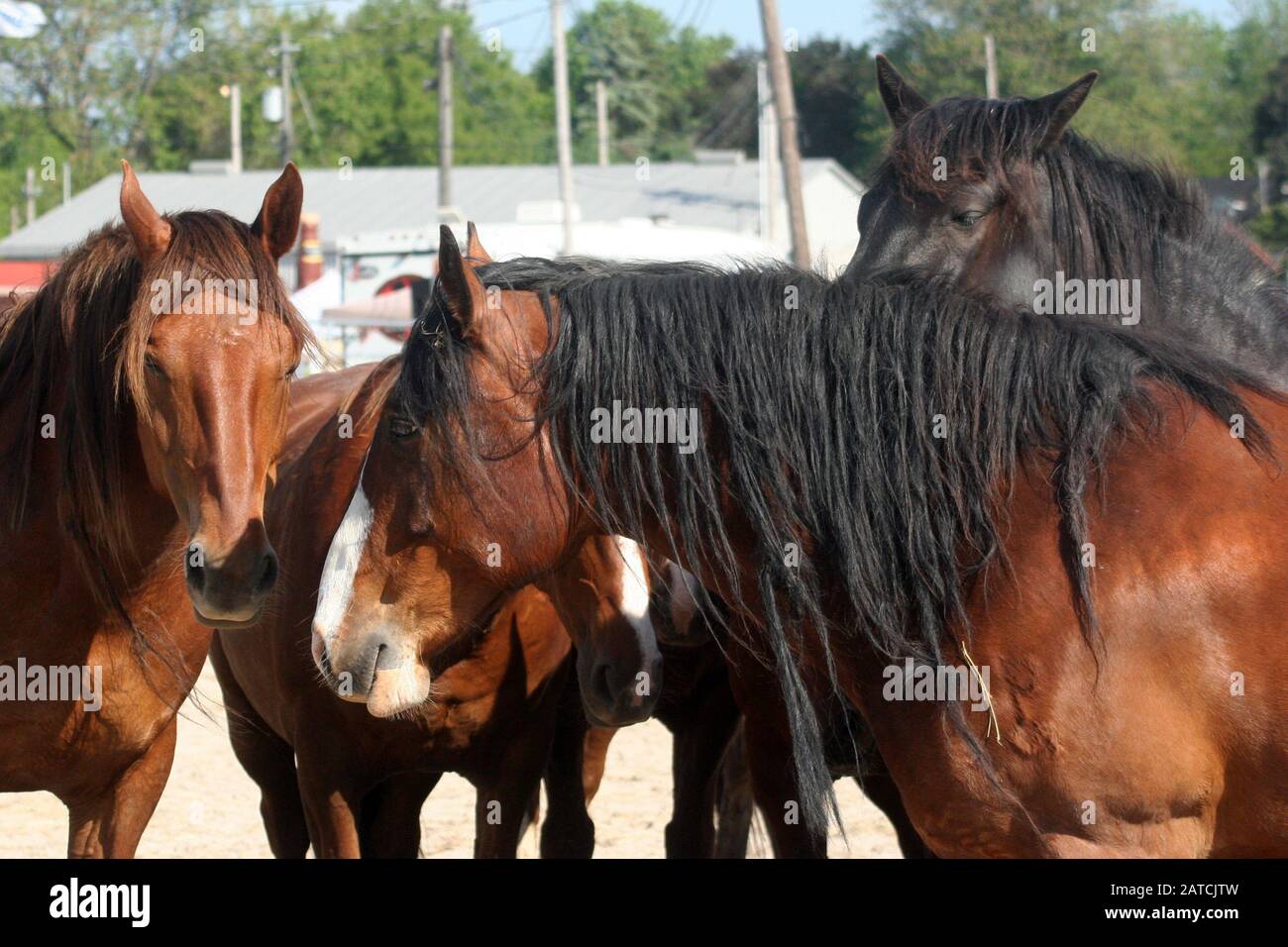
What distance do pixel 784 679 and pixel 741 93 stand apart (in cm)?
5357

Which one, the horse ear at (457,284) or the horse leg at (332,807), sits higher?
the horse ear at (457,284)

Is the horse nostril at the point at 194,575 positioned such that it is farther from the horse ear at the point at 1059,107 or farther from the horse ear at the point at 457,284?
the horse ear at the point at 1059,107

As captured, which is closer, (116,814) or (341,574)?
(341,574)

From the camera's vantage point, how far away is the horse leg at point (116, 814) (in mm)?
3422

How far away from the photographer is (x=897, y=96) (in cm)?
431

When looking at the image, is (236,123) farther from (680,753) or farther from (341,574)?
(341,574)

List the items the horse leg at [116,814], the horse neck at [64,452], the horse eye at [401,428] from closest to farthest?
the horse eye at [401,428] < the horse neck at [64,452] < the horse leg at [116,814]

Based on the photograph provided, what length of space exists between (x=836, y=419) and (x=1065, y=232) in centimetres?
143

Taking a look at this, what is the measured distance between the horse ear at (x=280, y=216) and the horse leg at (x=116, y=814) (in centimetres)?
123

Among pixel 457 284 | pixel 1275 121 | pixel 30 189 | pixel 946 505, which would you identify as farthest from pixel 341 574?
pixel 30 189

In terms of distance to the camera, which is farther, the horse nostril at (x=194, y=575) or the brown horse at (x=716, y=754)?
the brown horse at (x=716, y=754)

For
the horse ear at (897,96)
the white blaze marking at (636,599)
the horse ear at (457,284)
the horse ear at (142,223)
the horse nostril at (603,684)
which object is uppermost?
the horse ear at (897,96)

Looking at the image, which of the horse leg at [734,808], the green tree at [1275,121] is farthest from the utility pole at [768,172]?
the horse leg at [734,808]

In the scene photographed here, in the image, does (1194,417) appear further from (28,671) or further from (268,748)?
(268,748)
